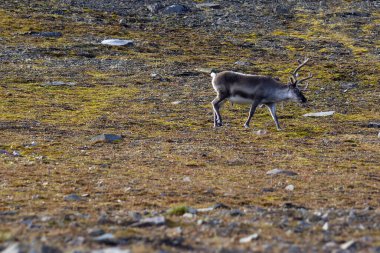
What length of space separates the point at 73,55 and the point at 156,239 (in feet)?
133

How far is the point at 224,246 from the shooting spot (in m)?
8.72

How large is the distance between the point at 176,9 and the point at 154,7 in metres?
2.14

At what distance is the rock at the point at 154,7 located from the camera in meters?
73.8

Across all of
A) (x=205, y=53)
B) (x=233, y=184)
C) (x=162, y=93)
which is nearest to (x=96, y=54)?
(x=205, y=53)

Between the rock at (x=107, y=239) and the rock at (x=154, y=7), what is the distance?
215 ft

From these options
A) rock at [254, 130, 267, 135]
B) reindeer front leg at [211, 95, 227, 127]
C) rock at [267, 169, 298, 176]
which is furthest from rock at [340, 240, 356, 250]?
reindeer front leg at [211, 95, 227, 127]

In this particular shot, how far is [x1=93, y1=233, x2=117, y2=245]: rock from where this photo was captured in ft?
29.3

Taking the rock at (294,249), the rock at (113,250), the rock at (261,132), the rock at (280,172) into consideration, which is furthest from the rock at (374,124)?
the rock at (113,250)

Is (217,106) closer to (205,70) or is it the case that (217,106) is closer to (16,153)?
(16,153)

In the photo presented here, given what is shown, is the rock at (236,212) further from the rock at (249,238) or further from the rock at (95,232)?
the rock at (95,232)

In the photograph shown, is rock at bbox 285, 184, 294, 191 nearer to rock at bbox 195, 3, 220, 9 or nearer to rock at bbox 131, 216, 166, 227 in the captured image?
rock at bbox 131, 216, 166, 227

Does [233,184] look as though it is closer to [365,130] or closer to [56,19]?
[365,130]

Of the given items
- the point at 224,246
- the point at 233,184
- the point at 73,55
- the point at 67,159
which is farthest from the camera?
the point at 73,55

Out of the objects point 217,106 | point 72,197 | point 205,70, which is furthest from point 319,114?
point 72,197
